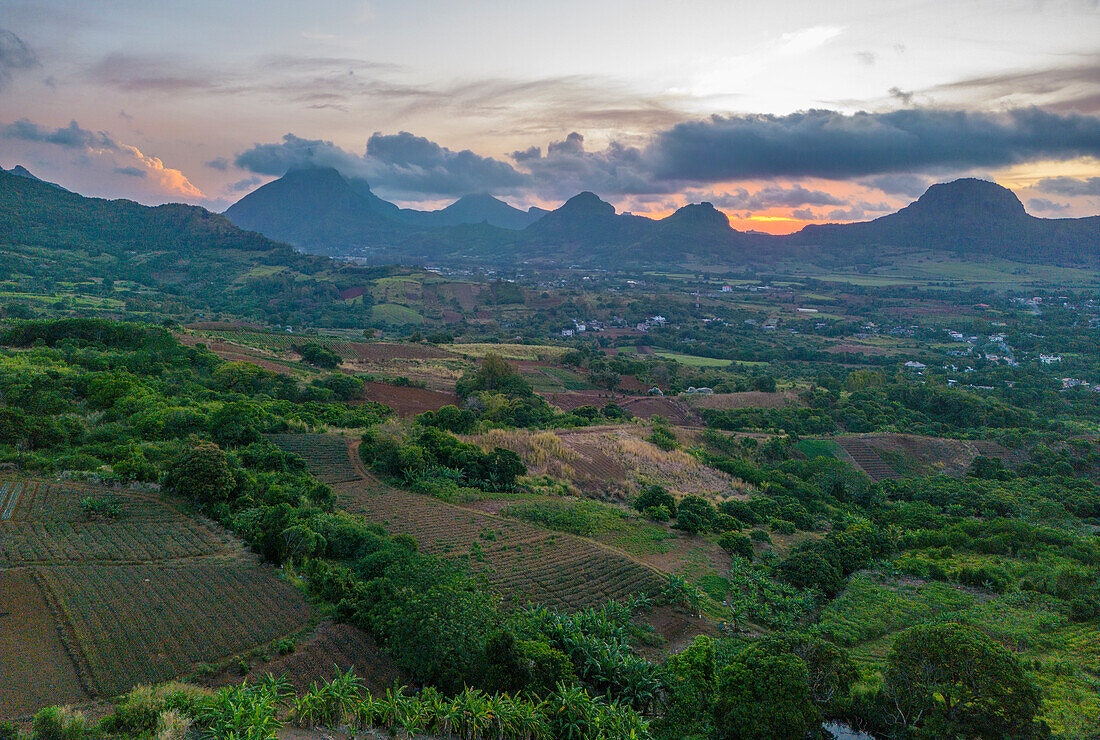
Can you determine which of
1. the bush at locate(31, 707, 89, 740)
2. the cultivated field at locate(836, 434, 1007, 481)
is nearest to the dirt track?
the bush at locate(31, 707, 89, 740)

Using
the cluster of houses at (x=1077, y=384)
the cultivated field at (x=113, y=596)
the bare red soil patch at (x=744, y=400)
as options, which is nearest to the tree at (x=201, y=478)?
the cultivated field at (x=113, y=596)

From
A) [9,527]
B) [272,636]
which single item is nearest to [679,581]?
[272,636]

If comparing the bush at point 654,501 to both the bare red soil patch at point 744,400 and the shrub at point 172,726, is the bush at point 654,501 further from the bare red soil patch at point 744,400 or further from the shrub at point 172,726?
the bare red soil patch at point 744,400

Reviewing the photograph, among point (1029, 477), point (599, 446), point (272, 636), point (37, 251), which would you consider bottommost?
point (1029, 477)

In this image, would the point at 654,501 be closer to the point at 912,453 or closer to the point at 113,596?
the point at 113,596

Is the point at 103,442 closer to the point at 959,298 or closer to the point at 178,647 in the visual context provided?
the point at 178,647

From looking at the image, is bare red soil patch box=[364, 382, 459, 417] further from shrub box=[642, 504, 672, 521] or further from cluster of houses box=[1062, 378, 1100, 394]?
cluster of houses box=[1062, 378, 1100, 394]
